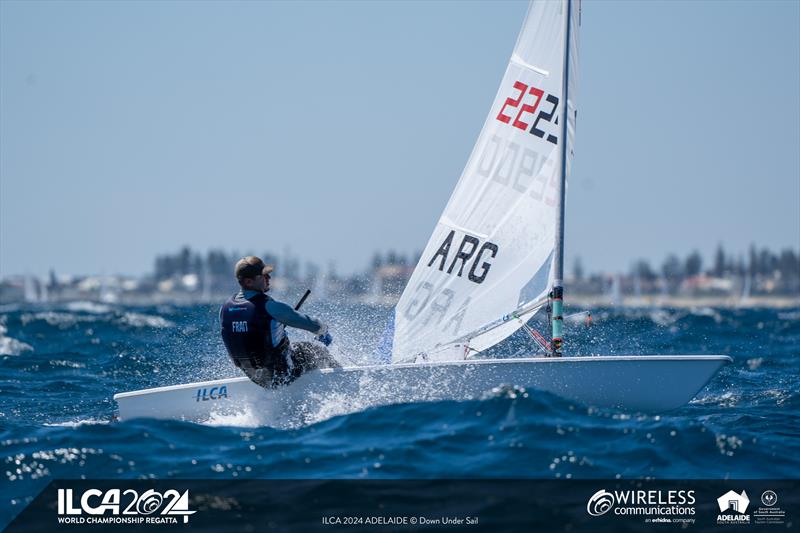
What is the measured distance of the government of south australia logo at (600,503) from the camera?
639cm

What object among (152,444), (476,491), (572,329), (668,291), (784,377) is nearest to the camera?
(476,491)

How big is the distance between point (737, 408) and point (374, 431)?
13.1 feet

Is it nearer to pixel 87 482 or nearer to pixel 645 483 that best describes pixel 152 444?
pixel 87 482

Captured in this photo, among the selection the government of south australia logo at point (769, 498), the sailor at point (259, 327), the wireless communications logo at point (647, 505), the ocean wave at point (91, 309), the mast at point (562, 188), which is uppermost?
the mast at point (562, 188)

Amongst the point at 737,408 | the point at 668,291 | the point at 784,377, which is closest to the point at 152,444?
the point at 737,408

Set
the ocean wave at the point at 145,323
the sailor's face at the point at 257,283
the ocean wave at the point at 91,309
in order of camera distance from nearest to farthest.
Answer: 1. the sailor's face at the point at 257,283
2. the ocean wave at the point at 145,323
3. the ocean wave at the point at 91,309

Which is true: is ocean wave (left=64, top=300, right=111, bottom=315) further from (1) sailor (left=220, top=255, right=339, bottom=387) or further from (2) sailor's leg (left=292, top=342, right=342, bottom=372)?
(1) sailor (left=220, top=255, right=339, bottom=387)

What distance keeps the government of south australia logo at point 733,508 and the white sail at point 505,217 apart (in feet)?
10.1

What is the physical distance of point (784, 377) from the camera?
12742mm

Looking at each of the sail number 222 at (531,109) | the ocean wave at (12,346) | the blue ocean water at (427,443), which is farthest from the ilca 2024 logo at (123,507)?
the ocean wave at (12,346)

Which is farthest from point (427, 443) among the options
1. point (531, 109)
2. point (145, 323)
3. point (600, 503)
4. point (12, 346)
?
point (145, 323)

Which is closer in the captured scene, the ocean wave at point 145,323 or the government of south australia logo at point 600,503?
the government of south australia logo at point 600,503

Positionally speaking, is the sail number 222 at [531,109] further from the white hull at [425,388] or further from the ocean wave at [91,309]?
the ocean wave at [91,309]

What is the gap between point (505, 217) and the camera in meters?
9.48
